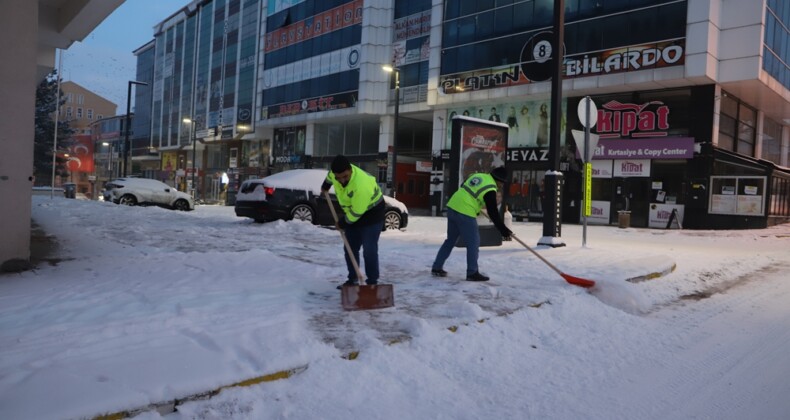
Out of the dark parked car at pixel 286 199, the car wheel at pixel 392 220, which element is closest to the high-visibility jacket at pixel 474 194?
the dark parked car at pixel 286 199

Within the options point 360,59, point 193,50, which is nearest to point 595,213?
point 360,59

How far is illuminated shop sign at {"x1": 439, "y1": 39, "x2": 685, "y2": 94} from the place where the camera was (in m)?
21.3

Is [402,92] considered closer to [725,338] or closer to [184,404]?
[725,338]

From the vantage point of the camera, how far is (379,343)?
3.96m

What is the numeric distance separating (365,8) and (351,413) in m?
33.9

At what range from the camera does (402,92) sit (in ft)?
108

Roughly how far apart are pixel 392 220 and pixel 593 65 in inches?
559

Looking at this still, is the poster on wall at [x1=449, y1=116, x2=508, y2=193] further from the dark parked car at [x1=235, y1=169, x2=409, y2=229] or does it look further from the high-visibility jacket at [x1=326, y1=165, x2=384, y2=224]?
the high-visibility jacket at [x1=326, y1=165, x2=384, y2=224]

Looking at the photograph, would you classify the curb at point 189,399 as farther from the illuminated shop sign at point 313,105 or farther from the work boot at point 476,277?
the illuminated shop sign at point 313,105

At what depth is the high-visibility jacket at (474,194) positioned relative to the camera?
669 centimetres

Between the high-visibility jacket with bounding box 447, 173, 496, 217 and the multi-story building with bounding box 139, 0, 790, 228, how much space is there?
4427mm

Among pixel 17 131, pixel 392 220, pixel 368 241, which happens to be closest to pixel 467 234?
pixel 368 241

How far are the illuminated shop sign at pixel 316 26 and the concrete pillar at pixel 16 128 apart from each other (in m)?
30.0

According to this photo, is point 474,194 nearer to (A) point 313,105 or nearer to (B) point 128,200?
(B) point 128,200
